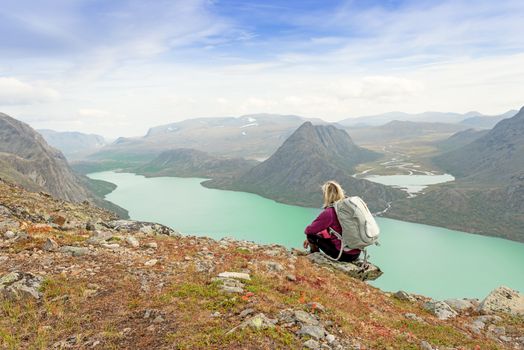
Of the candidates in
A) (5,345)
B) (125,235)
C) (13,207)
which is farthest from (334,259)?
(13,207)

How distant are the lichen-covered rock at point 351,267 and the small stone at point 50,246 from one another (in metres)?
11.6

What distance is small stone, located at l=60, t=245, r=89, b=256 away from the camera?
14406 millimetres

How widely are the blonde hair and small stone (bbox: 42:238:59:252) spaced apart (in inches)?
472

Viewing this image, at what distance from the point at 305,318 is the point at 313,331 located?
67 cm

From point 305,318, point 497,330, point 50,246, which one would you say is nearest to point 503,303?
point 497,330

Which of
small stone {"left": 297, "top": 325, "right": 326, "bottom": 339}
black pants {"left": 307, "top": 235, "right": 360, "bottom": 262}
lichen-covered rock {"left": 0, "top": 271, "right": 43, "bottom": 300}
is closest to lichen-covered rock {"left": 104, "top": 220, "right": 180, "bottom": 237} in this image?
lichen-covered rock {"left": 0, "top": 271, "right": 43, "bottom": 300}

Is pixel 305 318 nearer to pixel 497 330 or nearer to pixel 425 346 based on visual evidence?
pixel 425 346

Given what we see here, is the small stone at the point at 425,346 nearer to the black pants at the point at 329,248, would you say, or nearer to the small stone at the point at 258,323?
the small stone at the point at 258,323

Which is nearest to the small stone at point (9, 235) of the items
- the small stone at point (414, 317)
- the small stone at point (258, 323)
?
the small stone at point (258, 323)

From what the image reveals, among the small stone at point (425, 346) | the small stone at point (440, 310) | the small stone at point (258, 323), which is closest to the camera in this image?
the small stone at point (258, 323)

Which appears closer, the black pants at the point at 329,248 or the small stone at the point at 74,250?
the small stone at the point at 74,250

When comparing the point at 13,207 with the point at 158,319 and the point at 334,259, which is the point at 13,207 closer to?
the point at 158,319

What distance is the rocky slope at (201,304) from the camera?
Result: 9.01 m

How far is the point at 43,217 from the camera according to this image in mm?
22297
